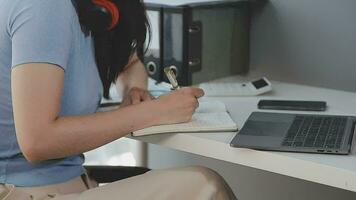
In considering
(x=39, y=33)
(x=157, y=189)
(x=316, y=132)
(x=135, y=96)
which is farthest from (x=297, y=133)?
(x=39, y=33)

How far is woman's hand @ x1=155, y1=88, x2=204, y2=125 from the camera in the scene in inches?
45.7

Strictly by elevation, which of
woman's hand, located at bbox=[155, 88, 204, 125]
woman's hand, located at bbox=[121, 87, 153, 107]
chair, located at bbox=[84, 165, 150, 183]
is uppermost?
woman's hand, located at bbox=[155, 88, 204, 125]

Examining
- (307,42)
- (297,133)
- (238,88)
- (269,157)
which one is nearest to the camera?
(269,157)

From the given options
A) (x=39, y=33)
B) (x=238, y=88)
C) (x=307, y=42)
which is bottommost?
(x=238, y=88)

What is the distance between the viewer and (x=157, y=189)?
1062mm

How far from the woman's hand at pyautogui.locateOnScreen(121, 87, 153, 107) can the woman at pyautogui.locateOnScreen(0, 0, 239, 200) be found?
116mm

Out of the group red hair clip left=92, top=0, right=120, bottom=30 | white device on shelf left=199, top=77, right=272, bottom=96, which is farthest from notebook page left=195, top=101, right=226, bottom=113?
red hair clip left=92, top=0, right=120, bottom=30

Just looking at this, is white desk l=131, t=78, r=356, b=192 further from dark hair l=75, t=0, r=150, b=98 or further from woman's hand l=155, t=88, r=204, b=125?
dark hair l=75, t=0, r=150, b=98

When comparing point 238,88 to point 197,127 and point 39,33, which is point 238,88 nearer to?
point 197,127

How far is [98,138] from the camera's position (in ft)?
3.58

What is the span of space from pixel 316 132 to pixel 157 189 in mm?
331

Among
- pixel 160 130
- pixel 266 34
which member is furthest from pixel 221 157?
pixel 266 34

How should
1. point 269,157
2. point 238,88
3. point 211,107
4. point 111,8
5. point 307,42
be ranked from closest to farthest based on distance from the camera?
point 269,157 → point 111,8 → point 211,107 → point 238,88 → point 307,42

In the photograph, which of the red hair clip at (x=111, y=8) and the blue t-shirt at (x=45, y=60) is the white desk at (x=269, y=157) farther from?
the red hair clip at (x=111, y=8)
